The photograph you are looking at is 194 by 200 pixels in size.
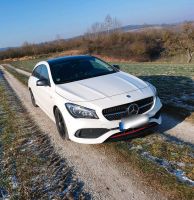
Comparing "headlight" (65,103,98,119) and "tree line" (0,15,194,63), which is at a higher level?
"headlight" (65,103,98,119)

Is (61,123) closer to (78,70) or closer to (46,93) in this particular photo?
(46,93)

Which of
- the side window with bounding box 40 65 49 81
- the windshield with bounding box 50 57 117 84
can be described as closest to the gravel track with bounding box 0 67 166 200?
the windshield with bounding box 50 57 117 84

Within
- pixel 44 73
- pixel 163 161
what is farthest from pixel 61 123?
pixel 163 161

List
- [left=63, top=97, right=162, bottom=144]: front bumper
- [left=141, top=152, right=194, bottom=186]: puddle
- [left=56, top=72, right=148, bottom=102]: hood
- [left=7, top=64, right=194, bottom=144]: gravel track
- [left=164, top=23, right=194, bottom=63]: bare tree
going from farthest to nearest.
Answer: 1. [left=164, top=23, right=194, bottom=63]: bare tree
2. [left=7, top=64, right=194, bottom=144]: gravel track
3. [left=56, top=72, right=148, bottom=102]: hood
4. [left=63, top=97, right=162, bottom=144]: front bumper
5. [left=141, top=152, right=194, bottom=186]: puddle

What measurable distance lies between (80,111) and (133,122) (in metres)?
0.95

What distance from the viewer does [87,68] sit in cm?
696

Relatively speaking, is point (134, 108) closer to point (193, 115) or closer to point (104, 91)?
point (104, 91)

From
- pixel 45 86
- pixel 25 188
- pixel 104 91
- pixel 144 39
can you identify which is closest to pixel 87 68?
pixel 45 86

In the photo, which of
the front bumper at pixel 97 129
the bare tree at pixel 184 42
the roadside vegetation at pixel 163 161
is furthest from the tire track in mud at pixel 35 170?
the bare tree at pixel 184 42

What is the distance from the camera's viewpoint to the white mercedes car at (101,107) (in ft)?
16.7

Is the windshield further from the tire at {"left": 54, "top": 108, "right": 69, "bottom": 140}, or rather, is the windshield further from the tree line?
the tree line

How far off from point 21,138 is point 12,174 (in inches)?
73.2

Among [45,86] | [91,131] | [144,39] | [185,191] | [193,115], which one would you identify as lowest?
[144,39]

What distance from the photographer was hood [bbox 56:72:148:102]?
5395 mm
